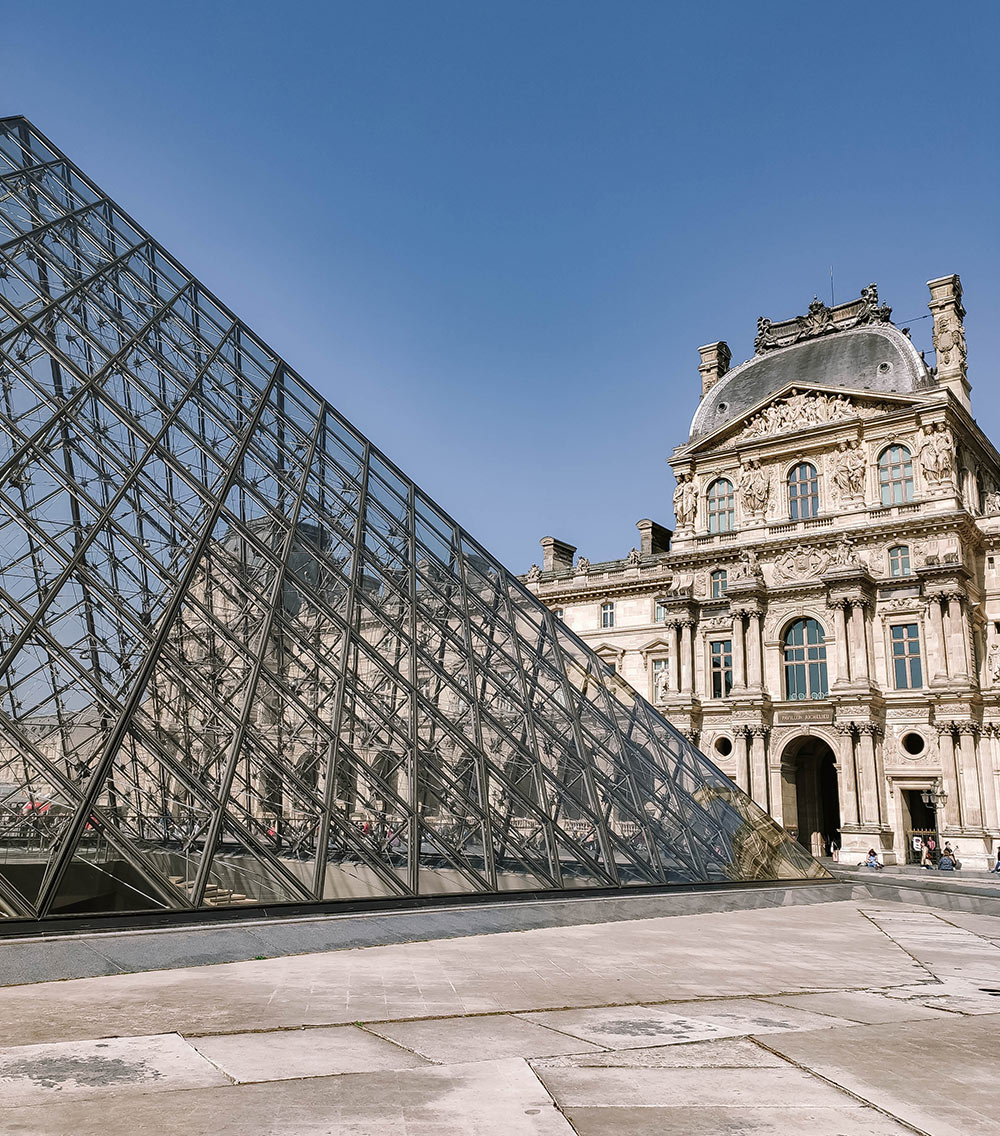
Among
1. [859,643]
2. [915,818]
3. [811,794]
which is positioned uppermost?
[859,643]

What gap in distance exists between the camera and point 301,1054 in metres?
6.24

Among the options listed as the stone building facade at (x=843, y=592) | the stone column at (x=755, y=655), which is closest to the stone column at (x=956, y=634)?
the stone building facade at (x=843, y=592)

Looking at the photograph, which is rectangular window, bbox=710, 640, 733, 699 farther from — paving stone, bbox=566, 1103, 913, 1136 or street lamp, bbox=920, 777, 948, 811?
paving stone, bbox=566, 1103, 913, 1136

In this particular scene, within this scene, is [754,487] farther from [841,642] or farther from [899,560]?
[841,642]

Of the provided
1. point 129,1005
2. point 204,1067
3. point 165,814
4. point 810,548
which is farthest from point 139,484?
point 810,548

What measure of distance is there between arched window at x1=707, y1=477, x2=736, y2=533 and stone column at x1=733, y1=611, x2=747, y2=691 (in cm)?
470

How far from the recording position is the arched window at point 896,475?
38.0 meters

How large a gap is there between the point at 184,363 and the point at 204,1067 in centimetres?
1431

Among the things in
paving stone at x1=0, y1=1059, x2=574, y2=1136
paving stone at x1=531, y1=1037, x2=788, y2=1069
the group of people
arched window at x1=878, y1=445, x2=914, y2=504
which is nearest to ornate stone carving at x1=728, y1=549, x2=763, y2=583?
arched window at x1=878, y1=445, x2=914, y2=504

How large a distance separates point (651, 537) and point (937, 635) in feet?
59.6

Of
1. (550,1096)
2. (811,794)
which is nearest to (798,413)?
(811,794)

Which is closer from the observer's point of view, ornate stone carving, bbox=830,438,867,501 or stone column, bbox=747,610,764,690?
ornate stone carving, bbox=830,438,867,501

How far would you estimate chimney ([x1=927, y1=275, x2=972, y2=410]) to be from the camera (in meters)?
39.9

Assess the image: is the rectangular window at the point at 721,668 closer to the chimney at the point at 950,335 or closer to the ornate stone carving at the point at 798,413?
the ornate stone carving at the point at 798,413
